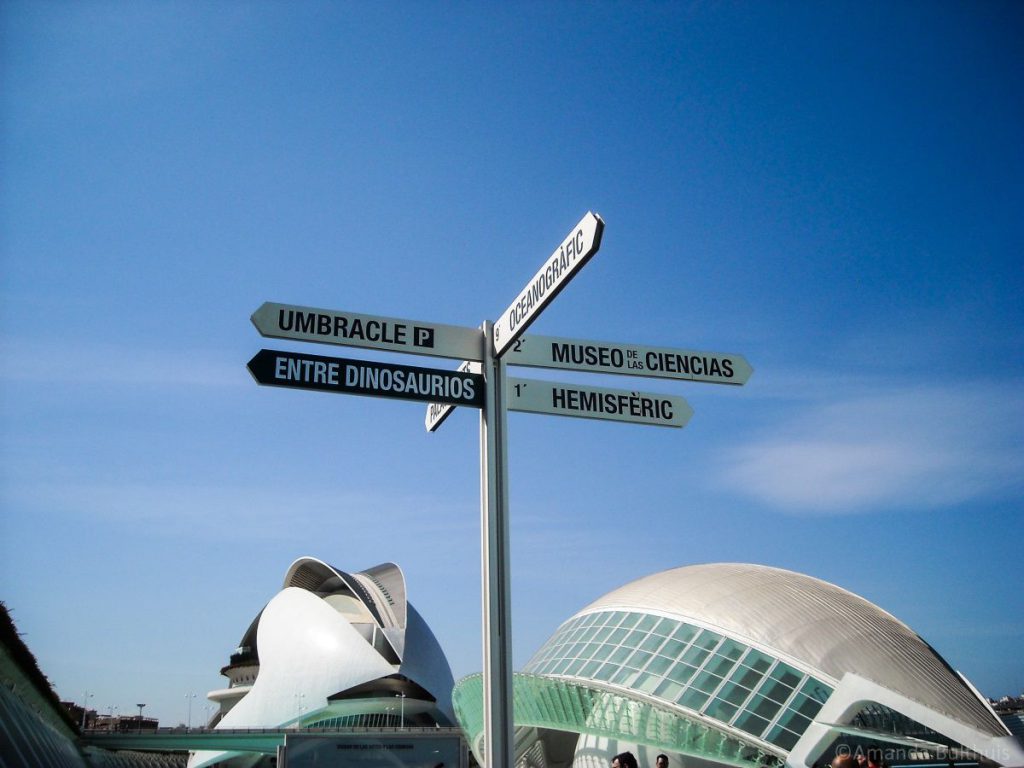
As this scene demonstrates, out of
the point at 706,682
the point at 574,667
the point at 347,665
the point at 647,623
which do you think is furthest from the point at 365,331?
the point at 347,665

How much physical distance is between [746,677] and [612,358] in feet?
45.8

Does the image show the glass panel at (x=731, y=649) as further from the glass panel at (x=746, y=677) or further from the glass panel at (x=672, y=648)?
the glass panel at (x=672, y=648)

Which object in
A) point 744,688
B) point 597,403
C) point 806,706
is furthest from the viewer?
point 744,688

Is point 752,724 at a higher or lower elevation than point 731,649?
lower

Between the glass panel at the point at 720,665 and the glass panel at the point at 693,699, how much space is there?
0.83 m

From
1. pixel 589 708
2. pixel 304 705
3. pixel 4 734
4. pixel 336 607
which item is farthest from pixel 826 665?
pixel 336 607

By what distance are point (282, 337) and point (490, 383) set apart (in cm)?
163

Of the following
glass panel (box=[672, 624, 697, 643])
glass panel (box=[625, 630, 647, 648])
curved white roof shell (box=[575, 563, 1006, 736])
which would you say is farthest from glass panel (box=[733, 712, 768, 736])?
glass panel (box=[625, 630, 647, 648])

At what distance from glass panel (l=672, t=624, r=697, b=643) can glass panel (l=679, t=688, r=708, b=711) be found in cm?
202

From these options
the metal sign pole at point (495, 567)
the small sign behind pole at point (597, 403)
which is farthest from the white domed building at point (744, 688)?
the metal sign pole at point (495, 567)

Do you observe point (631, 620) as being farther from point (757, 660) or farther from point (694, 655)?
point (757, 660)

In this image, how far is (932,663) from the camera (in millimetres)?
19656

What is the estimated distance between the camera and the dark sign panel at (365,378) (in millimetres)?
6328

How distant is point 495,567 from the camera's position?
617 cm
